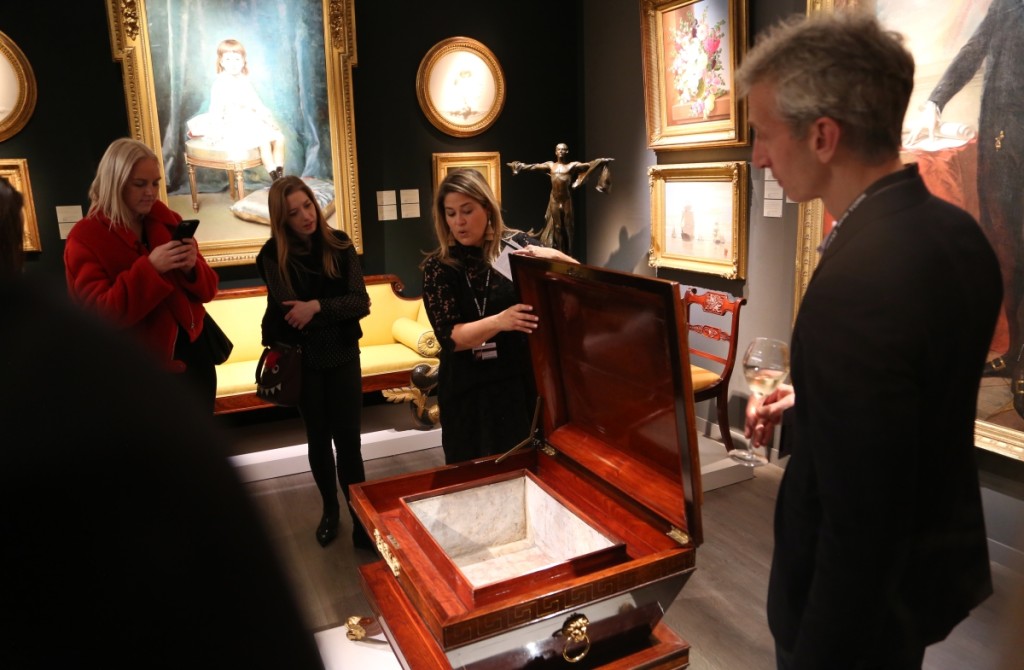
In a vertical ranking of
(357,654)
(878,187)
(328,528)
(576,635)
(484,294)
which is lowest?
(328,528)

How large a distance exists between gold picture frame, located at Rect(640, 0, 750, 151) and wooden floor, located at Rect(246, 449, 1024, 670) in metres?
2.20

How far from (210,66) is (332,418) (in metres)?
3.14

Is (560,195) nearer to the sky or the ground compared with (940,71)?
nearer to the ground

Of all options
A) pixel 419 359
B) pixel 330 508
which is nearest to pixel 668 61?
pixel 419 359

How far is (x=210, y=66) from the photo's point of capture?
16.3ft

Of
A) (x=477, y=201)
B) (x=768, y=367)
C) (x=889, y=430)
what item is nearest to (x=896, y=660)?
(x=889, y=430)

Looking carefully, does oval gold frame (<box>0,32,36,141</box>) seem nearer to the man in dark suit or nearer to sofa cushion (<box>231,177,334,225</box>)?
sofa cushion (<box>231,177,334,225</box>)

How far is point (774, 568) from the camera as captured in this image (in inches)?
48.6

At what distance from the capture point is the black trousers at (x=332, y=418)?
312 cm

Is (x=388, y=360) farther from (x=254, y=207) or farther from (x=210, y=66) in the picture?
(x=210, y=66)

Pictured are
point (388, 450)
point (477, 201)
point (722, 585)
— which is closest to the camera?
point (477, 201)

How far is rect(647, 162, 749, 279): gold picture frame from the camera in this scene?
14.6ft

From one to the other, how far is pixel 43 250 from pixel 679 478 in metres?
4.77

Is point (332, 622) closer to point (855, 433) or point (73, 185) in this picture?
point (855, 433)
